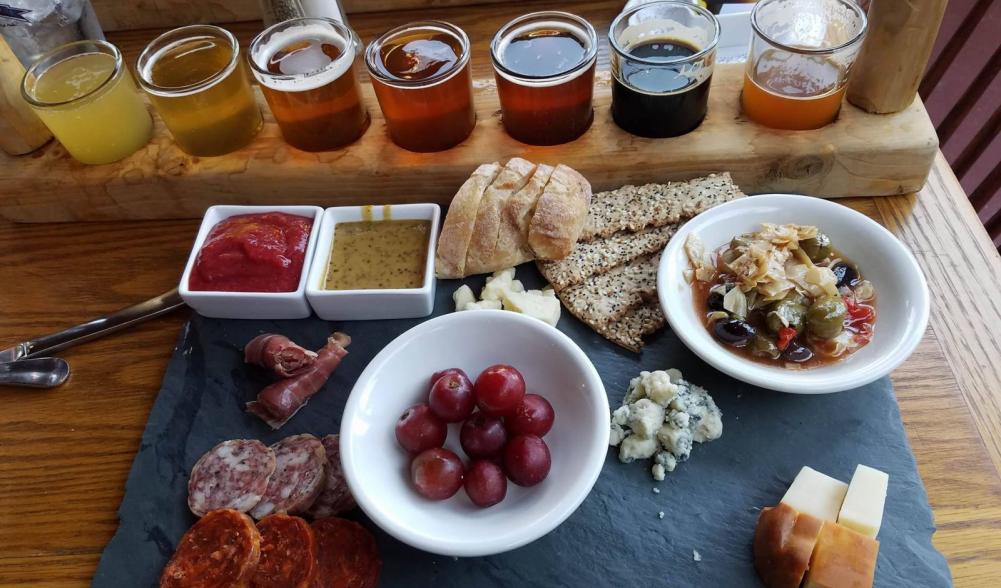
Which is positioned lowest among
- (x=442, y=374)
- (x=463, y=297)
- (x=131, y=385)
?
(x=131, y=385)

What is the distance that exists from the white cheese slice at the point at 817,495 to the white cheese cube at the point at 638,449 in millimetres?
258

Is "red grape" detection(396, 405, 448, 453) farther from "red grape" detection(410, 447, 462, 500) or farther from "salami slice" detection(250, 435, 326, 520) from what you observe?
"salami slice" detection(250, 435, 326, 520)

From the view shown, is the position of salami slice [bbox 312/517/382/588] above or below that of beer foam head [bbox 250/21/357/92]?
below

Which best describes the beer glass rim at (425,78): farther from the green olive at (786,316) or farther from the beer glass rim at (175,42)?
the green olive at (786,316)

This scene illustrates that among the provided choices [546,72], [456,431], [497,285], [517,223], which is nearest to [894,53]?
[546,72]

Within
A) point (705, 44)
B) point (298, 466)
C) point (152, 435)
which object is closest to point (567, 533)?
point (298, 466)

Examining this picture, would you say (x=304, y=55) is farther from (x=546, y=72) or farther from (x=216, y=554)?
(x=216, y=554)

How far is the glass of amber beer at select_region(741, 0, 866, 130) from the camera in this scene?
1.75m

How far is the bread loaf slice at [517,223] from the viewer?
175 centimetres

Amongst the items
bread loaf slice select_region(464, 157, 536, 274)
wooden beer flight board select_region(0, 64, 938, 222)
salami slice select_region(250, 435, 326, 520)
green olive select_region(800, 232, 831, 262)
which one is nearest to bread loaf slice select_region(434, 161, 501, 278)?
bread loaf slice select_region(464, 157, 536, 274)

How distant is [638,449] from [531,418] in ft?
0.84

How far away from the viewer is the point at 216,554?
136 centimetres

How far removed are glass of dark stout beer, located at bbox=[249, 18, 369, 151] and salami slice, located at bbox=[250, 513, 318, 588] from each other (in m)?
0.96

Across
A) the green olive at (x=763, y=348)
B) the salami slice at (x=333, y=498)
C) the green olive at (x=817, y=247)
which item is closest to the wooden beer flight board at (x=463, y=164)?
the green olive at (x=817, y=247)
